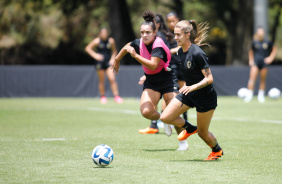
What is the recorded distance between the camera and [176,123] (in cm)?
771

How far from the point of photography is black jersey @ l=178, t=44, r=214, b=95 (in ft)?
23.1

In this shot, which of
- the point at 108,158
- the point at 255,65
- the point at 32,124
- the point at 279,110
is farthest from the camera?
the point at 255,65

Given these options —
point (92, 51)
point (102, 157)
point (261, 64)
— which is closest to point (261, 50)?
point (261, 64)

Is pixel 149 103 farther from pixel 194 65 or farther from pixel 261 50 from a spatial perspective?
pixel 261 50

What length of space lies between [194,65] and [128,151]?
186cm

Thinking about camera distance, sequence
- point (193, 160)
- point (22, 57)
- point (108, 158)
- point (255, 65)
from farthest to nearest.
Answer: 1. point (22, 57)
2. point (255, 65)
3. point (193, 160)
4. point (108, 158)

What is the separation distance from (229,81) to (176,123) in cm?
1641

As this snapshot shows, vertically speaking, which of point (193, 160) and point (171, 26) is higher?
point (171, 26)

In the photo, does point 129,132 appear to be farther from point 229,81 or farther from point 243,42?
point 243,42

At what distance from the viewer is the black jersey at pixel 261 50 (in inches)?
784

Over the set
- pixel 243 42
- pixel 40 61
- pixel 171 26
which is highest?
pixel 171 26

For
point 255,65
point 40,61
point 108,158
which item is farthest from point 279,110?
point 40,61

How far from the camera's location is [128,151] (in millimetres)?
8102

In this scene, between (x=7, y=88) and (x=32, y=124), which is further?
(x=7, y=88)
